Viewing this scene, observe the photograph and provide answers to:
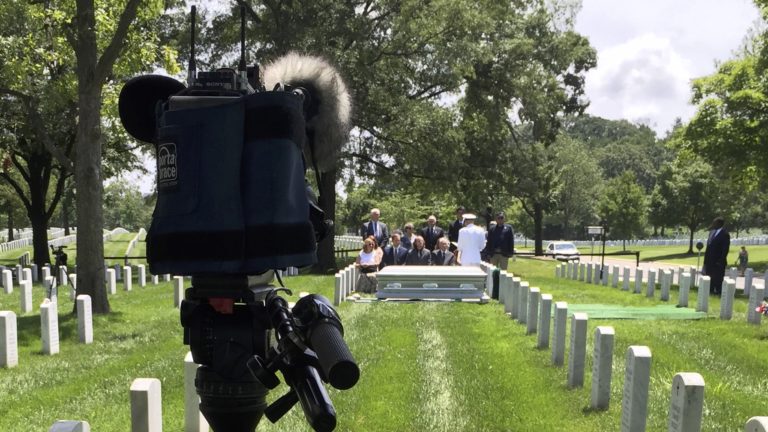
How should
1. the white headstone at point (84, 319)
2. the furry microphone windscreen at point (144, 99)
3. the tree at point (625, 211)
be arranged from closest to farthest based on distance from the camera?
the furry microphone windscreen at point (144, 99) < the white headstone at point (84, 319) < the tree at point (625, 211)

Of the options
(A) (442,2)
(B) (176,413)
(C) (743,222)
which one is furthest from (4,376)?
(C) (743,222)

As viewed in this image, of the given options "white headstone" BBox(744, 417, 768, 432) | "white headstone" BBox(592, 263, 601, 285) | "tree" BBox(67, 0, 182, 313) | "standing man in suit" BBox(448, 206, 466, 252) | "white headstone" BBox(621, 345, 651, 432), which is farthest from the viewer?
"white headstone" BBox(592, 263, 601, 285)

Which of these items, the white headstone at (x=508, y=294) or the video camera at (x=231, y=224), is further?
the white headstone at (x=508, y=294)

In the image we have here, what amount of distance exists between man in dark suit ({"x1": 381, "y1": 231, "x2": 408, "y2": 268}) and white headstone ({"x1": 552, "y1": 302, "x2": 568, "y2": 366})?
8531 mm

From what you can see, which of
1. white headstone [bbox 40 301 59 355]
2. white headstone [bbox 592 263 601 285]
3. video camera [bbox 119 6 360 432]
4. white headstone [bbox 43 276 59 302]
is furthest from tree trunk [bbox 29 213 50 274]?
video camera [bbox 119 6 360 432]

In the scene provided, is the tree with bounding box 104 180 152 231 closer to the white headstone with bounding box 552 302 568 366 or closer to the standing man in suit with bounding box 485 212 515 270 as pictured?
the standing man in suit with bounding box 485 212 515 270

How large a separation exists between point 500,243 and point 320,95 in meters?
14.8

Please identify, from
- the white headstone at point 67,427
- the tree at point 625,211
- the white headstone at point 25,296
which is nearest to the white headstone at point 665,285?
the white headstone at point 25,296

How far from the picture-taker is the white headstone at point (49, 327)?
852 centimetres

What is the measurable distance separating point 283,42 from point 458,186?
9.52m

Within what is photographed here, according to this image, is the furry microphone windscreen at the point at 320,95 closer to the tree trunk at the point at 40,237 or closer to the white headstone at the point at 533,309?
the white headstone at the point at 533,309

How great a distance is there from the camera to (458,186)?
2681 centimetres

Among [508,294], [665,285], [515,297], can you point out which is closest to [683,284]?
[665,285]

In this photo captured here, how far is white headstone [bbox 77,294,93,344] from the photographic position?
30.5 ft
